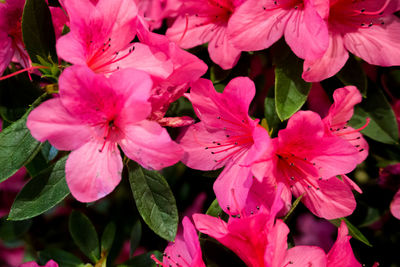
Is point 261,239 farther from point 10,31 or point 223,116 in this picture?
point 10,31

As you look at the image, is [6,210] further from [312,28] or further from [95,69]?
[312,28]

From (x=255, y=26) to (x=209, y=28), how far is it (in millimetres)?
171

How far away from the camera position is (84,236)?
1.28 meters

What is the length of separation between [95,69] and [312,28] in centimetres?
51

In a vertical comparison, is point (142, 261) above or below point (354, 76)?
below

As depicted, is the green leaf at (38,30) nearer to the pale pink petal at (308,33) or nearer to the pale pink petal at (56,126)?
the pale pink petal at (56,126)

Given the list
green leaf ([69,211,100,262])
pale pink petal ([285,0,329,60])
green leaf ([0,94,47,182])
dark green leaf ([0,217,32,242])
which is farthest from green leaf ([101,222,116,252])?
pale pink petal ([285,0,329,60])

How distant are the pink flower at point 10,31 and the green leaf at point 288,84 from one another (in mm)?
666

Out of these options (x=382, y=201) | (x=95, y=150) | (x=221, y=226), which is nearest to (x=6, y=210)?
(x=95, y=150)

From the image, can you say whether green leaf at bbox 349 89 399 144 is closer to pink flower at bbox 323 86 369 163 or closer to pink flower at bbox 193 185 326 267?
pink flower at bbox 323 86 369 163

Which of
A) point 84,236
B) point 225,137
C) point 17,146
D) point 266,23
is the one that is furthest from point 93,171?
point 266,23

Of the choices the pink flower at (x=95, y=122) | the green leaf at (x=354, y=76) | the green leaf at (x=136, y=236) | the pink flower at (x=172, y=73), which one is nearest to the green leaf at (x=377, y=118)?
the green leaf at (x=354, y=76)

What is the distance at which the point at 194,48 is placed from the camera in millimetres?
1309

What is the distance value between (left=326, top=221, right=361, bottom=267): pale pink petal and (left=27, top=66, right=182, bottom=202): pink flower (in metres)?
0.39
